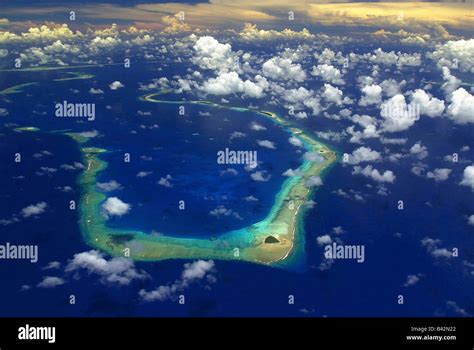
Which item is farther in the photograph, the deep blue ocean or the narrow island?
the narrow island

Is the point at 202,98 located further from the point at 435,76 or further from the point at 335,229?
the point at 435,76

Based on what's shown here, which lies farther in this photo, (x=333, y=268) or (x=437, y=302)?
(x=333, y=268)

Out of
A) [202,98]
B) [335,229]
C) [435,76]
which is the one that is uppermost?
[435,76]

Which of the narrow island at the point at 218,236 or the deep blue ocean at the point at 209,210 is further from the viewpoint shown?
the narrow island at the point at 218,236

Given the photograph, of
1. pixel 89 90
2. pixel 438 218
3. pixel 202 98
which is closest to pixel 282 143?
pixel 202 98

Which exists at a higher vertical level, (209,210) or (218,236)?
(209,210)

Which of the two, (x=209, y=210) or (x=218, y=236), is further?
(x=209, y=210)

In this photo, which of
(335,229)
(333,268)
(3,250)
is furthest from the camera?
(335,229)
